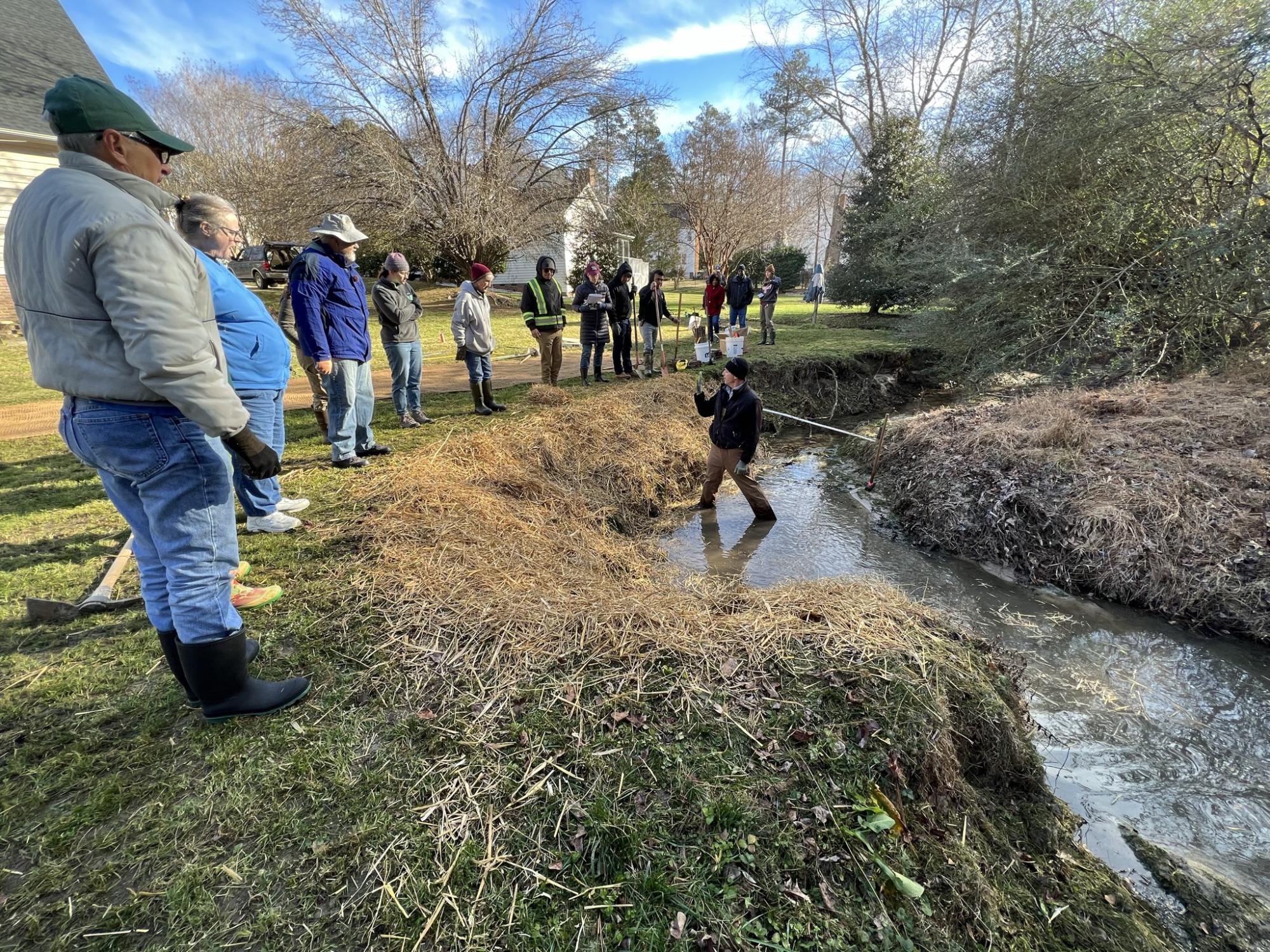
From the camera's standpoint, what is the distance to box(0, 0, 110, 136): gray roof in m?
12.4

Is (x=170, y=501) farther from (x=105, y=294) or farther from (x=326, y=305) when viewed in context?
(x=326, y=305)

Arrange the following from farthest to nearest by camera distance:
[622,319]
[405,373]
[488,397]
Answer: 1. [622,319]
2. [488,397]
3. [405,373]

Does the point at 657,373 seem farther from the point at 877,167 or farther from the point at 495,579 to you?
the point at 877,167

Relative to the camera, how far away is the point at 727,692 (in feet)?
8.46

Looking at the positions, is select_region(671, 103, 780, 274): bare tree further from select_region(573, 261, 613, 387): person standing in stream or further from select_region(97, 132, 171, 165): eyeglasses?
select_region(97, 132, 171, 165): eyeglasses

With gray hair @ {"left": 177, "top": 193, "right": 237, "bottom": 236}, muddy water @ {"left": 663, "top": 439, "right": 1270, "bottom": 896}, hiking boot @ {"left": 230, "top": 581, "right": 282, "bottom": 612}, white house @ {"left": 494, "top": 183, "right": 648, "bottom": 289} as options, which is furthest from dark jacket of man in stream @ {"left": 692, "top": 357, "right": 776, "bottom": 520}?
white house @ {"left": 494, "top": 183, "right": 648, "bottom": 289}

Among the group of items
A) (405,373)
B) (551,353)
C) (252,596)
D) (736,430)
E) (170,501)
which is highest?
(551,353)

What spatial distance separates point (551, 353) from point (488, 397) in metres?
1.66

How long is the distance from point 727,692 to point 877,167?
21.7 m

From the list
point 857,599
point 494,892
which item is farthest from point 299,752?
point 857,599

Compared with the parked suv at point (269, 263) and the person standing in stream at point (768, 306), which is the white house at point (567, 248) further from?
the parked suv at point (269, 263)

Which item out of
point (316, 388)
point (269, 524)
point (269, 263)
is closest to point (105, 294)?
point (269, 524)

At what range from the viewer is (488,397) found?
7.04 metres

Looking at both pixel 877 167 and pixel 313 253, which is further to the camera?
pixel 877 167
